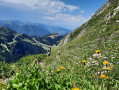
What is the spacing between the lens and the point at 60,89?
2.99m

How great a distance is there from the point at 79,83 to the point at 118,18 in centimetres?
2663

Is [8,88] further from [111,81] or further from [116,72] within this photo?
[116,72]

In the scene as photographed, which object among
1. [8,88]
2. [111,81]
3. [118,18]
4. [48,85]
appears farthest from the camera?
[118,18]

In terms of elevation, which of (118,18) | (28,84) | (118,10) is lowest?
(28,84)

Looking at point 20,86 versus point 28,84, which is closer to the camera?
point 20,86

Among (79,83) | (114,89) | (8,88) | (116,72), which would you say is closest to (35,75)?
(8,88)

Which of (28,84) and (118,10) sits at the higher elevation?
(118,10)

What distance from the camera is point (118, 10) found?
29094 mm

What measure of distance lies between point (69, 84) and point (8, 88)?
1740mm

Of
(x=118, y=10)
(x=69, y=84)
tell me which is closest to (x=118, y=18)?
(x=118, y=10)

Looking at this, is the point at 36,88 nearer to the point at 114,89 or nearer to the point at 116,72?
the point at 114,89

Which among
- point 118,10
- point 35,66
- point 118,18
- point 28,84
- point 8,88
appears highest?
point 118,10

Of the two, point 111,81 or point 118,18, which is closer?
point 111,81

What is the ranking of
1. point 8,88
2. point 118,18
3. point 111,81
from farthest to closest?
point 118,18 → point 111,81 → point 8,88
